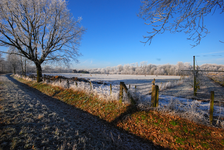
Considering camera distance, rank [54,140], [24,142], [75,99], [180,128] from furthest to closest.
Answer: [75,99]
[180,128]
[54,140]
[24,142]

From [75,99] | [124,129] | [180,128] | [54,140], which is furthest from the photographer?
[75,99]

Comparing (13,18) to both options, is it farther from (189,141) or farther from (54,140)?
(189,141)

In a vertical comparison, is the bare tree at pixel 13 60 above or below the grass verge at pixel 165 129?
above

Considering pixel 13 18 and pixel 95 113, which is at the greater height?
pixel 13 18

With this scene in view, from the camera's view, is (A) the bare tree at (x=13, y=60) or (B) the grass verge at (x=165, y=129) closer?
(B) the grass verge at (x=165, y=129)

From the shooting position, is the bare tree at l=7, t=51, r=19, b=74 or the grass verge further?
the bare tree at l=7, t=51, r=19, b=74

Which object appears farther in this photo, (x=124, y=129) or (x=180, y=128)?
(x=124, y=129)

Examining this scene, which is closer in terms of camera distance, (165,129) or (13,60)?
(165,129)

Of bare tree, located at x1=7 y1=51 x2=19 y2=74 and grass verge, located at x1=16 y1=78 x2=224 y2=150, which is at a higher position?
bare tree, located at x1=7 y1=51 x2=19 y2=74

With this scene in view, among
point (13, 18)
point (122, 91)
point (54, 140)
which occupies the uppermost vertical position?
point (13, 18)

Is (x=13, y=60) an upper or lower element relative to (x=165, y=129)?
upper

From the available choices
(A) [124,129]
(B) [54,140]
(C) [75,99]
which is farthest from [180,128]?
(C) [75,99]

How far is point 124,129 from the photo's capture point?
4332 millimetres

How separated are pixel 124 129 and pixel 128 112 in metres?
0.93
